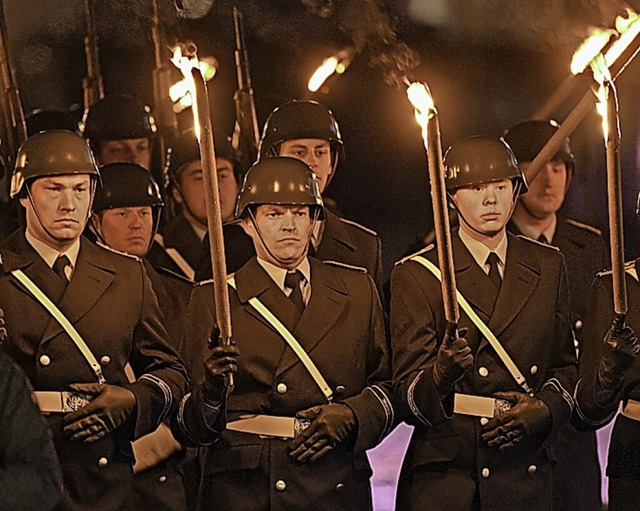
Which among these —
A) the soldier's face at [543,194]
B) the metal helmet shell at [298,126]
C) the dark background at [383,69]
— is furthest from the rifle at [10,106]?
the soldier's face at [543,194]

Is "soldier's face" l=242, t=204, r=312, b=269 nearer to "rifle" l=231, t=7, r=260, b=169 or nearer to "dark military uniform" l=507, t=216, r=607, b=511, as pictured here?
"dark military uniform" l=507, t=216, r=607, b=511

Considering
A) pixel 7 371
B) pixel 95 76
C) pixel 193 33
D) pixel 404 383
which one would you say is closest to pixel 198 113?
pixel 404 383

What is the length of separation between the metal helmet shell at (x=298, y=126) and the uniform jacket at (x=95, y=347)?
1629mm

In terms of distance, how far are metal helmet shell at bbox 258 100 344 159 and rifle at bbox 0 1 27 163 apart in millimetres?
1369

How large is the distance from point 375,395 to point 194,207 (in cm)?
226

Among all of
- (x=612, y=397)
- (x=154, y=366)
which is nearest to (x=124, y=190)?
(x=154, y=366)

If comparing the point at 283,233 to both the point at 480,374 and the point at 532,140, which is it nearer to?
the point at 480,374

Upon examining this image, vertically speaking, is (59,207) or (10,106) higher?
(10,106)

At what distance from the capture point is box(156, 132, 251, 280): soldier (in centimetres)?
917

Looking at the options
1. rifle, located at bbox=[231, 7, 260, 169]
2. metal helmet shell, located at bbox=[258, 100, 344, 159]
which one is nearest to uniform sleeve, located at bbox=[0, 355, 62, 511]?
metal helmet shell, located at bbox=[258, 100, 344, 159]

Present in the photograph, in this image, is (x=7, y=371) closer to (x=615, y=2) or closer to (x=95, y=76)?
(x=95, y=76)

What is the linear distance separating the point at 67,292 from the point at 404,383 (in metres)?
1.43

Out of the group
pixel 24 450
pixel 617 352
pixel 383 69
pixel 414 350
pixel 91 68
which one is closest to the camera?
pixel 24 450

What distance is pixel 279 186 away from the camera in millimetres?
7848
